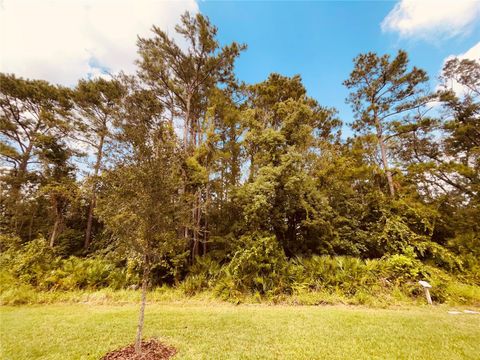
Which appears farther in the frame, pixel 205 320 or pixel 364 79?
pixel 364 79

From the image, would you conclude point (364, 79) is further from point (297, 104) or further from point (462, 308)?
point (462, 308)

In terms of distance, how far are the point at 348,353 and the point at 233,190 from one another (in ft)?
28.5

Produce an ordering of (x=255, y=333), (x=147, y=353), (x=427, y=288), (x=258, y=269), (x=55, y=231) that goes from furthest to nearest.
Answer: (x=55, y=231)
(x=258, y=269)
(x=427, y=288)
(x=255, y=333)
(x=147, y=353)

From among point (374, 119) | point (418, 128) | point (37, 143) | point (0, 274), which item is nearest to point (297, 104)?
point (374, 119)

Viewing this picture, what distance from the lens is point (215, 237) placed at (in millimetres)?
10875

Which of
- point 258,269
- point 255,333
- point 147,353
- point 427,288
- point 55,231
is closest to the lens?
point 147,353

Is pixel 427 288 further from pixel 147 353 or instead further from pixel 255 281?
pixel 147 353

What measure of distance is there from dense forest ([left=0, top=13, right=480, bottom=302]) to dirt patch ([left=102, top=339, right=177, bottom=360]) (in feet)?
8.25

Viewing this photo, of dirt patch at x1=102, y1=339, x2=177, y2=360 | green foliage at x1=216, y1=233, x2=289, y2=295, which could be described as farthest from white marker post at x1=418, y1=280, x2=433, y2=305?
dirt patch at x1=102, y1=339, x2=177, y2=360

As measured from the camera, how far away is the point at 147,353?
3756mm

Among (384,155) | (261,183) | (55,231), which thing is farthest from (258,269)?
(55,231)

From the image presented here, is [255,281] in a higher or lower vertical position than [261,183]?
lower

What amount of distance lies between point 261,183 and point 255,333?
636 cm

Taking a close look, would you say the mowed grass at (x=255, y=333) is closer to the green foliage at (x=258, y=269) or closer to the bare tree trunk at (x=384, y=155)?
the green foliage at (x=258, y=269)
